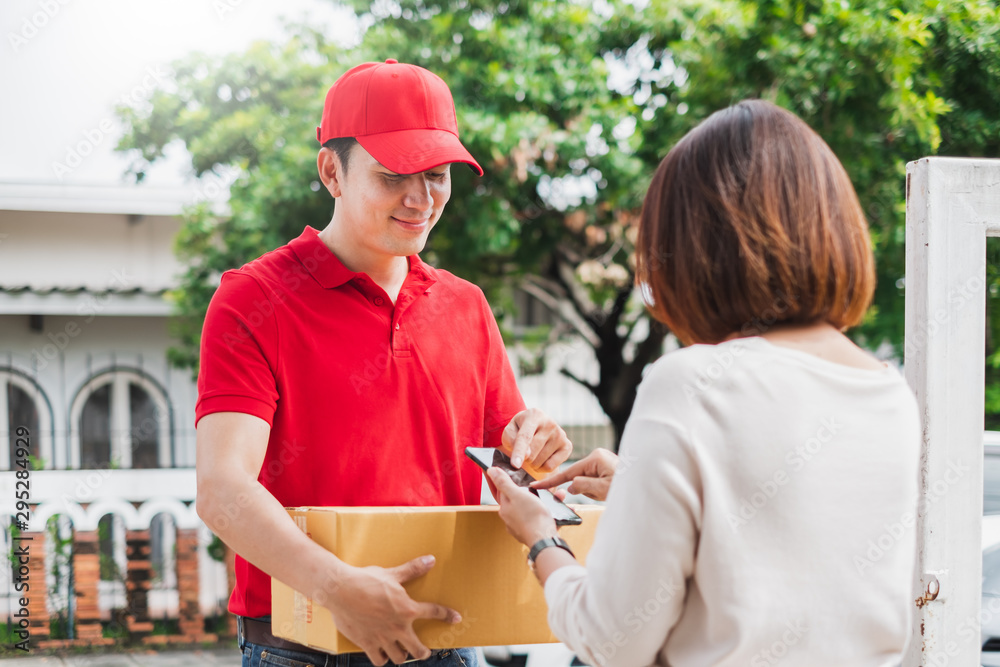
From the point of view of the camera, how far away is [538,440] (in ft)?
5.03

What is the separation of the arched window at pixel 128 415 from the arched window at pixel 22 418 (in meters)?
0.42

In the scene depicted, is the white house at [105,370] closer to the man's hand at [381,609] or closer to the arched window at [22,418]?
the arched window at [22,418]

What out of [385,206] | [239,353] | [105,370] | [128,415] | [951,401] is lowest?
[128,415]

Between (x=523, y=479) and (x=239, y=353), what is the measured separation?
1.72ft

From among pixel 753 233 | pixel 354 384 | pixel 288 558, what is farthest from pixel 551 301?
pixel 753 233

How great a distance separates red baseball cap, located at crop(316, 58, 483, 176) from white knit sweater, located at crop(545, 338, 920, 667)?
73 centimetres

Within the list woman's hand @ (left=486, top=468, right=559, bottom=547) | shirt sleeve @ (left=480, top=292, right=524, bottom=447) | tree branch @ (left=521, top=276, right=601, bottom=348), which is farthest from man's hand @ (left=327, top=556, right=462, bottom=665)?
tree branch @ (left=521, top=276, right=601, bottom=348)

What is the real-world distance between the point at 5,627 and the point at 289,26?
4.74 meters

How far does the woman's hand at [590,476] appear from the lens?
52.7 inches

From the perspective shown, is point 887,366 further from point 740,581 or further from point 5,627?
point 5,627

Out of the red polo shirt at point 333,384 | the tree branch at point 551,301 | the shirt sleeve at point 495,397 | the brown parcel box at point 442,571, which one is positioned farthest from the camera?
the tree branch at point 551,301

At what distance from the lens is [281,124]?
5.92 meters

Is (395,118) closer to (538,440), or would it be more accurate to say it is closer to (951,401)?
(538,440)

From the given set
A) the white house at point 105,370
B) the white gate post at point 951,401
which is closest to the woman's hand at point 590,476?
the white gate post at point 951,401
